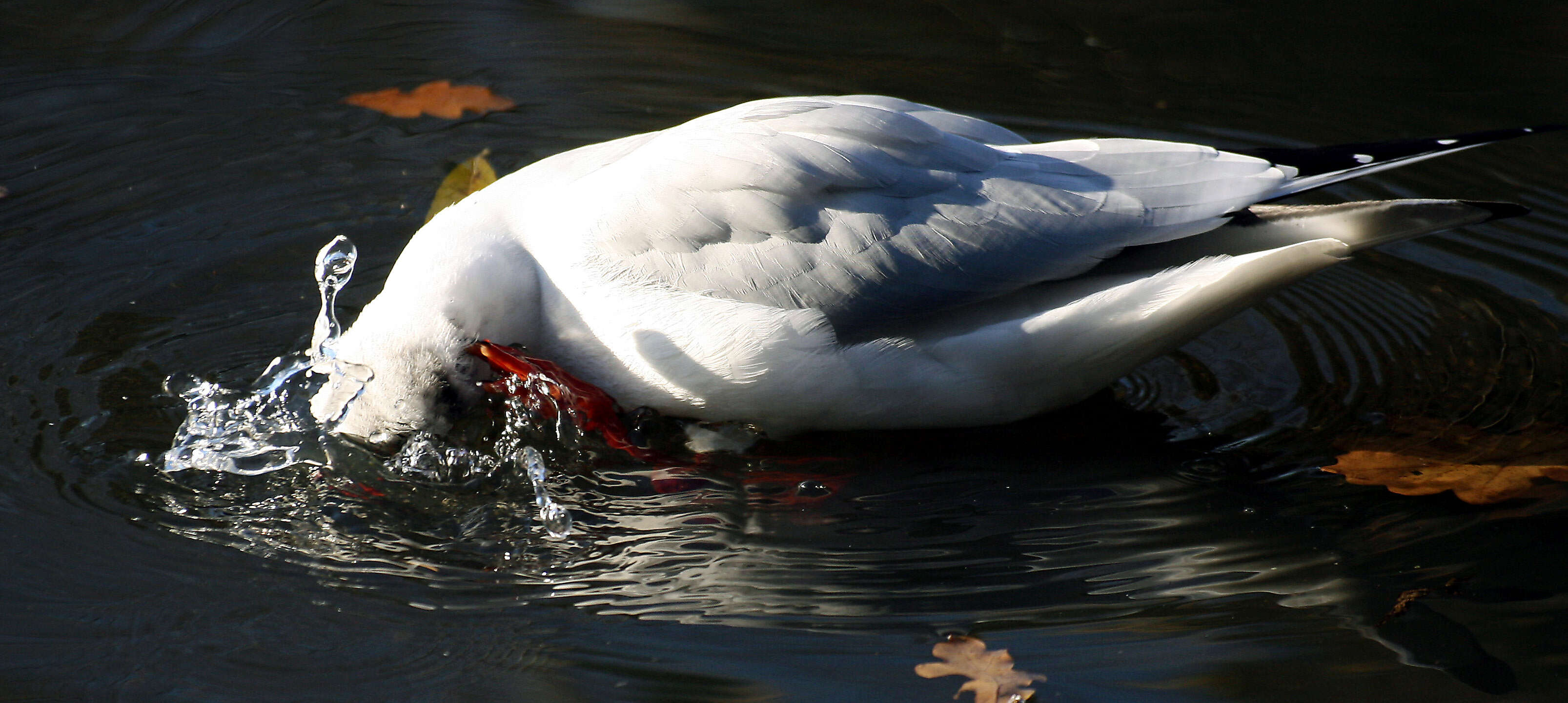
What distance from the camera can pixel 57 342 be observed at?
387cm

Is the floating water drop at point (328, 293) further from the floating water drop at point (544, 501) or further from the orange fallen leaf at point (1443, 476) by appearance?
the orange fallen leaf at point (1443, 476)

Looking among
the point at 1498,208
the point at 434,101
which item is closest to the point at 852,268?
the point at 1498,208

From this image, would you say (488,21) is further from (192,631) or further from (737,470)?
(192,631)

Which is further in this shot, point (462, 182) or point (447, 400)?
point (462, 182)

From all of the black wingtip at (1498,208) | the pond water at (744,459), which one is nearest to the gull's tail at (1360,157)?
the black wingtip at (1498,208)

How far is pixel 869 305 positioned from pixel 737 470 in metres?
0.61

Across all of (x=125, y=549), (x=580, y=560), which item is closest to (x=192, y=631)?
(x=125, y=549)

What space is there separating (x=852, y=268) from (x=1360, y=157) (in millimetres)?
1379

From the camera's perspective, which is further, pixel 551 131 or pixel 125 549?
pixel 551 131

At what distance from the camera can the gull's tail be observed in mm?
3328

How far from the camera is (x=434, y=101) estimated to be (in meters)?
5.64

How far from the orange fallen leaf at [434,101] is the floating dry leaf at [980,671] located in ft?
12.0

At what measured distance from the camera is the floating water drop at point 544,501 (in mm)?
3193

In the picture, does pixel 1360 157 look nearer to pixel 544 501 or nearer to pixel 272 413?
pixel 544 501
